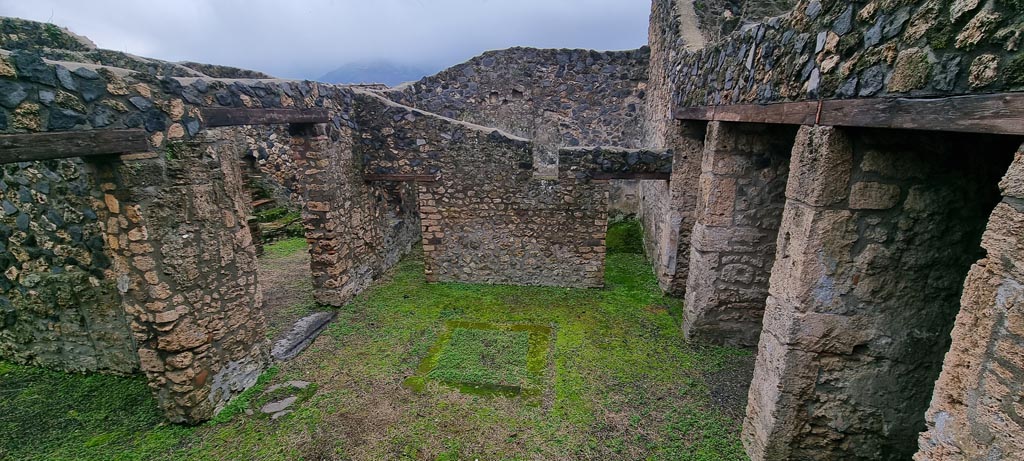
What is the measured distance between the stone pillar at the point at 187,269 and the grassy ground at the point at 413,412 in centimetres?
47

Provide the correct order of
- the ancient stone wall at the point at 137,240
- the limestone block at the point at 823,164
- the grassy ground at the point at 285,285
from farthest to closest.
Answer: the grassy ground at the point at 285,285 < the ancient stone wall at the point at 137,240 < the limestone block at the point at 823,164

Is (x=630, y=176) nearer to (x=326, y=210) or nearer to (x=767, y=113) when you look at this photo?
(x=767, y=113)

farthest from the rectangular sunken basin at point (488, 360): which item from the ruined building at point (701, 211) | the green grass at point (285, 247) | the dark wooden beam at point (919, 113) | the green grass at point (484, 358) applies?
the green grass at point (285, 247)

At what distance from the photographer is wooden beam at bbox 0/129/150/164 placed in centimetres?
289

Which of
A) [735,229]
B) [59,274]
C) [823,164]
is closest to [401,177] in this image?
[59,274]

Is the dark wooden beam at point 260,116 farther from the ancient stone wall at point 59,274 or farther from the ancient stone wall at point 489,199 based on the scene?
the ancient stone wall at point 489,199

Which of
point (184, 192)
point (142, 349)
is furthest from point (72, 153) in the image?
point (142, 349)

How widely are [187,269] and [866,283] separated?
557 centimetres

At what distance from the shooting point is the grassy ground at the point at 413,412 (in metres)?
3.98

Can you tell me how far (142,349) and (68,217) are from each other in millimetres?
1553

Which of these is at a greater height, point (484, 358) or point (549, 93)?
point (549, 93)

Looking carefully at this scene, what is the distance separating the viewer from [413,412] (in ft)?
14.7

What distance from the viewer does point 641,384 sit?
4852 millimetres

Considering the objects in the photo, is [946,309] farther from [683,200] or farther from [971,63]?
[683,200]
